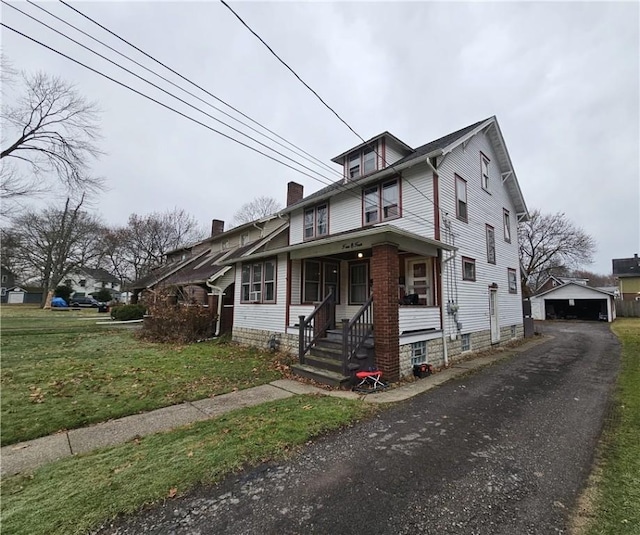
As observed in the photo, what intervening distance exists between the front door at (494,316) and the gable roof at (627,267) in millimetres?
38020

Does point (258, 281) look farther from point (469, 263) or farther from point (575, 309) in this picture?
point (575, 309)

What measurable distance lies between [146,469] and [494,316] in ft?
43.1

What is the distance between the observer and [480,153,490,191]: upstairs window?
12672mm

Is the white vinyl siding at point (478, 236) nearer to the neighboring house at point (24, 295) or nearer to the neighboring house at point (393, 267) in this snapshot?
the neighboring house at point (393, 267)

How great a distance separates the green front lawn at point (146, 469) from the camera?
2611mm

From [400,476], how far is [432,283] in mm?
6930

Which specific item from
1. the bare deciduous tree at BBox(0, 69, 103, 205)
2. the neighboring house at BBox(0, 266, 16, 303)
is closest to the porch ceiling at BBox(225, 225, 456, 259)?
the bare deciduous tree at BBox(0, 69, 103, 205)

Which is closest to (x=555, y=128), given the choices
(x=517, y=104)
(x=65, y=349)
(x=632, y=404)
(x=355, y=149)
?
(x=517, y=104)

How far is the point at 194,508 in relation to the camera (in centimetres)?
271

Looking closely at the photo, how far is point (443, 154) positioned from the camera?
9633 millimetres

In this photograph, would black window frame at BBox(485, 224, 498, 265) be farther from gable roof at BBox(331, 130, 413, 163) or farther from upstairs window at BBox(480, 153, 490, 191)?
gable roof at BBox(331, 130, 413, 163)

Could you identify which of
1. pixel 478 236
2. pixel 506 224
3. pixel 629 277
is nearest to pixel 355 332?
pixel 478 236

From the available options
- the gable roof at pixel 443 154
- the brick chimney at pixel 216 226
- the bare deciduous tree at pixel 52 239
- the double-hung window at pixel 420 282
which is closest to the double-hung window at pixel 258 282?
the gable roof at pixel 443 154

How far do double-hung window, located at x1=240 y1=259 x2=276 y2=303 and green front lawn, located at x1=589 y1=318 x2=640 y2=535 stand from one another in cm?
909
